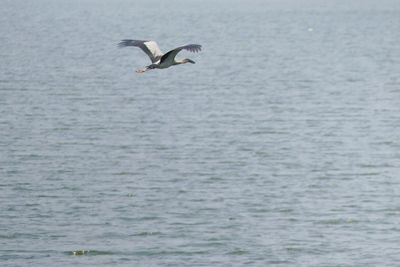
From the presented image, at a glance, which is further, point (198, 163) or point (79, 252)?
point (198, 163)

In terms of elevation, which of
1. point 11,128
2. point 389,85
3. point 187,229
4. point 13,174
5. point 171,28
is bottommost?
point 187,229

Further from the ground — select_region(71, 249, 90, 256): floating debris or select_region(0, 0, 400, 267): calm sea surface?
select_region(0, 0, 400, 267): calm sea surface

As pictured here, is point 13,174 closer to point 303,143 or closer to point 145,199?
point 145,199

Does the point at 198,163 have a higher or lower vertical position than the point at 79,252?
higher

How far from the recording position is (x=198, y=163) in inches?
2175

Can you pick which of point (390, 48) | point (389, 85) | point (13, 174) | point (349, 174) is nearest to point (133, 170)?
point (13, 174)

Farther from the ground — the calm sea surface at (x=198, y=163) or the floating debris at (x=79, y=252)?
the calm sea surface at (x=198, y=163)

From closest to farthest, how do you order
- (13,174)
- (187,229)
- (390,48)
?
(187,229) < (13,174) < (390,48)

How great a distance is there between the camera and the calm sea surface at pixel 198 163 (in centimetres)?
4144

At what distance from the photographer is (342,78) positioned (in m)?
98.2

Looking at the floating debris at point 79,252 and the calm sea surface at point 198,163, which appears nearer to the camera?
the floating debris at point 79,252

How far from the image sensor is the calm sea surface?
136 ft

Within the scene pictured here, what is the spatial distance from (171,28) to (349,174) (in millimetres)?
107514

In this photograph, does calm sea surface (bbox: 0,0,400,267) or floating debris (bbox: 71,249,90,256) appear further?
calm sea surface (bbox: 0,0,400,267)
